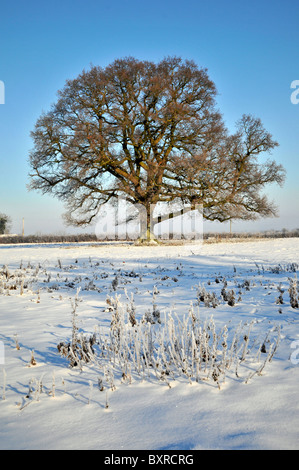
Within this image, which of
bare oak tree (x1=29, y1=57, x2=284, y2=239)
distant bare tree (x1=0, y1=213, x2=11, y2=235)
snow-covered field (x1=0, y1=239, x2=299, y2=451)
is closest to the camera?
snow-covered field (x1=0, y1=239, x2=299, y2=451)

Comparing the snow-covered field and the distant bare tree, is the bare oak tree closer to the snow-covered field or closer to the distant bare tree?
the snow-covered field

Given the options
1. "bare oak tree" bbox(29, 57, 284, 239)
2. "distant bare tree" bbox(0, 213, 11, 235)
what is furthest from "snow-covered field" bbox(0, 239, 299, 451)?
"distant bare tree" bbox(0, 213, 11, 235)

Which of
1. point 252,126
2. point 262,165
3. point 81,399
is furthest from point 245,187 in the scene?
point 81,399

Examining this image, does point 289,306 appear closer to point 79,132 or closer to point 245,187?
point 79,132

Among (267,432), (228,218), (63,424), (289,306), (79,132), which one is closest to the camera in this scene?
(267,432)

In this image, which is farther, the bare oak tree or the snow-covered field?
the bare oak tree

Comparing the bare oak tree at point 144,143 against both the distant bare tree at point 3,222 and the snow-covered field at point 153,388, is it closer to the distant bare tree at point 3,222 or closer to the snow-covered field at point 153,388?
the snow-covered field at point 153,388

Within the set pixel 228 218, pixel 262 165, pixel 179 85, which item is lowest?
pixel 228 218

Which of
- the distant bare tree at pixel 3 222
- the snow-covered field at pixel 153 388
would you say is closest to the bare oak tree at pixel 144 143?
the snow-covered field at pixel 153 388

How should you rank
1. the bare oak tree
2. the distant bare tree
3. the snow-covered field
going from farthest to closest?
the distant bare tree → the bare oak tree → the snow-covered field

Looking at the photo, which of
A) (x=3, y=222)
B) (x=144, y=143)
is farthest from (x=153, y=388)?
(x=3, y=222)

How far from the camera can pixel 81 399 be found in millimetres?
2646

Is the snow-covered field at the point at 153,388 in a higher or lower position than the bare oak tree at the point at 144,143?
lower
